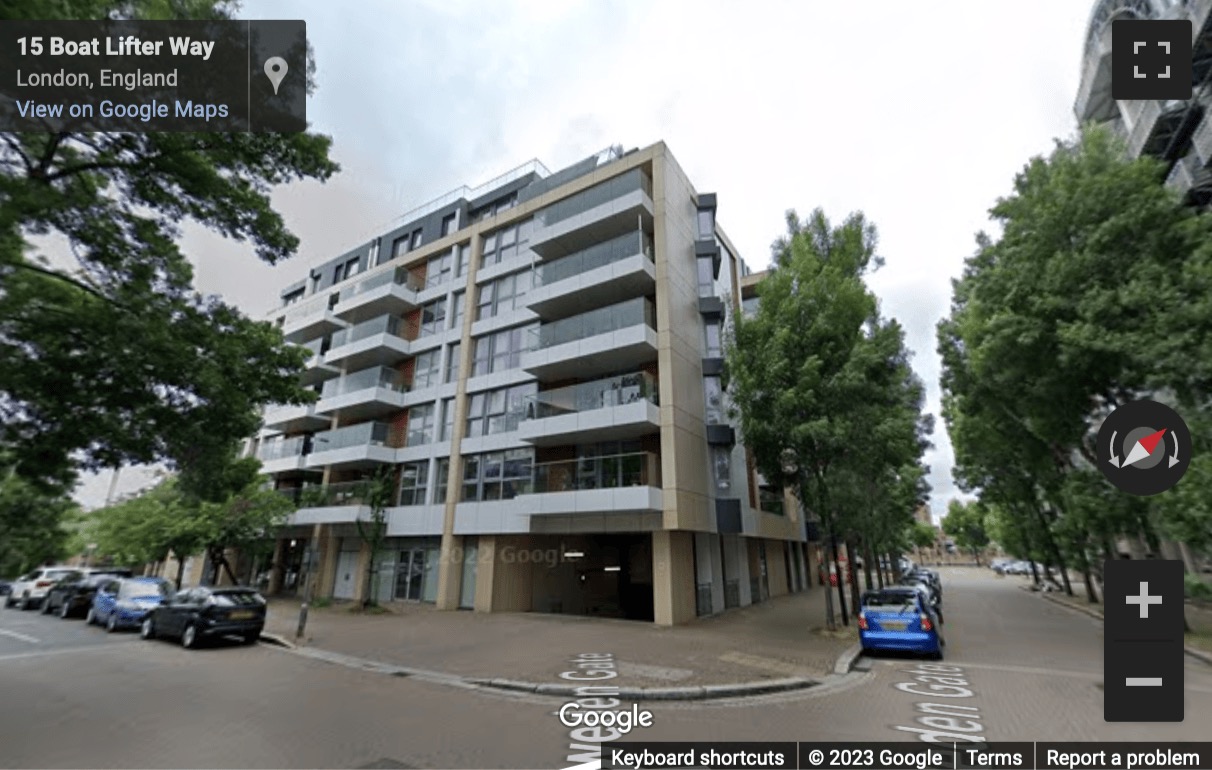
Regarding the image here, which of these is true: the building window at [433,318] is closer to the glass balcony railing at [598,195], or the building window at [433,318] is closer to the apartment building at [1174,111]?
the glass balcony railing at [598,195]

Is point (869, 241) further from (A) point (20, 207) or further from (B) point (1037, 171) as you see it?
(A) point (20, 207)

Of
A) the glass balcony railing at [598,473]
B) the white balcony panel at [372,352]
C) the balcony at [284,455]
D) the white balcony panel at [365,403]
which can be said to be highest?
the white balcony panel at [372,352]

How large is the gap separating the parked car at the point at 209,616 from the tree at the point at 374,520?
23.9 feet

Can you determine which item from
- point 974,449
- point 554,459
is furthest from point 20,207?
point 974,449

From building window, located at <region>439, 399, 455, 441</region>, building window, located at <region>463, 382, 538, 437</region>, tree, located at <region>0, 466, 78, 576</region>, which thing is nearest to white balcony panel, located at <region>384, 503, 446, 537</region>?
building window, located at <region>439, 399, 455, 441</region>

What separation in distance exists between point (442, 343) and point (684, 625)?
53.3 ft

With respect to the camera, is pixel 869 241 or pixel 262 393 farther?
pixel 869 241

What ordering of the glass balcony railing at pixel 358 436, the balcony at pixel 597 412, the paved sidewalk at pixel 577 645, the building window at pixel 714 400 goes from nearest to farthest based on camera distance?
the paved sidewalk at pixel 577 645 → the balcony at pixel 597 412 → the building window at pixel 714 400 → the glass balcony railing at pixel 358 436

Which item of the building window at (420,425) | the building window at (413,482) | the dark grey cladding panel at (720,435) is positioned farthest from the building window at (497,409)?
the dark grey cladding panel at (720,435)

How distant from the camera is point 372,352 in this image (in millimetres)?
25969

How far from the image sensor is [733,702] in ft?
26.1

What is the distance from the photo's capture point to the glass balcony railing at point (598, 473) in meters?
16.7

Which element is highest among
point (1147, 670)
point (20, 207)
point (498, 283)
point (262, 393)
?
point (498, 283)

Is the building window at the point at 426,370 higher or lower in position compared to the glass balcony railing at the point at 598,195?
lower
